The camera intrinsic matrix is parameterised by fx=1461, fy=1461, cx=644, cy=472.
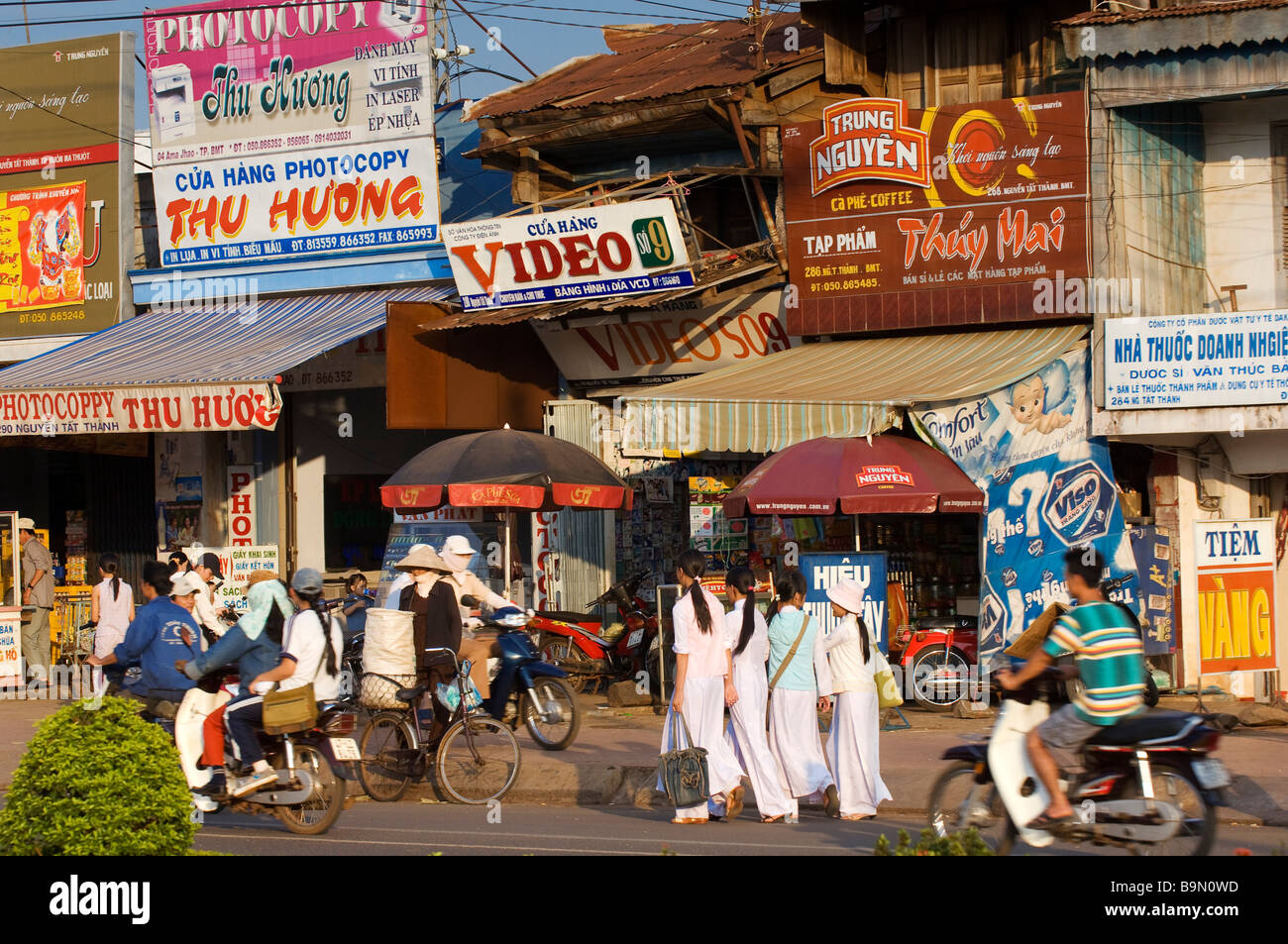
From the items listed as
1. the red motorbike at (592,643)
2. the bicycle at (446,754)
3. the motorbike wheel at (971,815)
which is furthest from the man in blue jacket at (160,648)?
the red motorbike at (592,643)

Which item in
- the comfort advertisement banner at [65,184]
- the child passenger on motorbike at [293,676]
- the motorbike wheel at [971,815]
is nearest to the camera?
the motorbike wheel at [971,815]

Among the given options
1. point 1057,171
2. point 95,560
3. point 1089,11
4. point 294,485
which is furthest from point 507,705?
point 95,560

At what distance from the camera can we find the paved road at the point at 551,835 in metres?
8.46

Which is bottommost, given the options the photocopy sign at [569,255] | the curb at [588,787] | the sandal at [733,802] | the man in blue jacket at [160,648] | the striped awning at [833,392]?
the curb at [588,787]

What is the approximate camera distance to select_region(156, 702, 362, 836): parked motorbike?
9.03 meters

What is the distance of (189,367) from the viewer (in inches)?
742

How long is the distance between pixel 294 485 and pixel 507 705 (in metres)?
10.6

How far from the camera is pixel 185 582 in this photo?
34.4ft

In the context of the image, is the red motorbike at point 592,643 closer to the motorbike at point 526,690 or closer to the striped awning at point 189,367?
the motorbike at point 526,690

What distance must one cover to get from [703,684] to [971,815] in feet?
8.27

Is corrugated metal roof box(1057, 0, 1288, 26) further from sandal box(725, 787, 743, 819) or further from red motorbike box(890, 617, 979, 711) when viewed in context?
sandal box(725, 787, 743, 819)

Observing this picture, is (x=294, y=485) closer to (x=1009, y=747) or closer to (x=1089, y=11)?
(x=1089, y=11)

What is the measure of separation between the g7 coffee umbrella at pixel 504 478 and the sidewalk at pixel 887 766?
244 cm
